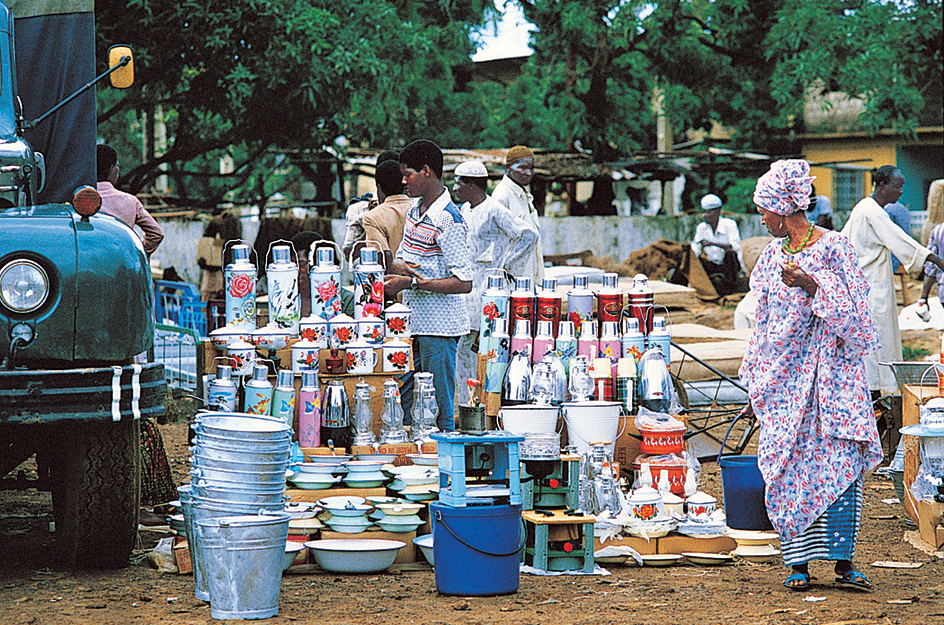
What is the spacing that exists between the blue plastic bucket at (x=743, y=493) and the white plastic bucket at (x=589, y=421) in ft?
2.26

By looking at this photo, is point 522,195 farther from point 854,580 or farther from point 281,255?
point 854,580

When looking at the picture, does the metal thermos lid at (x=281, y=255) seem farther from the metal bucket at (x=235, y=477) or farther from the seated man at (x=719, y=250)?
the seated man at (x=719, y=250)

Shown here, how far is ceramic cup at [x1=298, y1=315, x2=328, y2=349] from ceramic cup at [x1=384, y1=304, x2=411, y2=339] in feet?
1.35

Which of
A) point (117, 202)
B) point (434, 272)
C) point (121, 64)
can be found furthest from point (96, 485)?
point (117, 202)

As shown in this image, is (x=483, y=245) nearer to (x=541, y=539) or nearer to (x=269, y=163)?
(x=541, y=539)

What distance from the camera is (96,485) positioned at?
5316mm

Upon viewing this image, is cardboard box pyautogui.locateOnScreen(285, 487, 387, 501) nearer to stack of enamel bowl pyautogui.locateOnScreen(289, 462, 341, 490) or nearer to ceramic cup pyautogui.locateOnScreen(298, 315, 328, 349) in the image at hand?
stack of enamel bowl pyautogui.locateOnScreen(289, 462, 341, 490)

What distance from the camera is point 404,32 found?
15.7m

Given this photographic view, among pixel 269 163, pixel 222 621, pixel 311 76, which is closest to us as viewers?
pixel 222 621

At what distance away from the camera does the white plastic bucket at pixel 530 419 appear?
636 centimetres

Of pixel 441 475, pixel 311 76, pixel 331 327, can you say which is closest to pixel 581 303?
pixel 331 327

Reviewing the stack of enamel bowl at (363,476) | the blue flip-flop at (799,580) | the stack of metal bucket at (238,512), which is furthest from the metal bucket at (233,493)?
the blue flip-flop at (799,580)

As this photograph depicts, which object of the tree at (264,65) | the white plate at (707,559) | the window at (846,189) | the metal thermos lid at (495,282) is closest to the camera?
the white plate at (707,559)

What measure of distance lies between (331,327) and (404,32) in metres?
9.80
